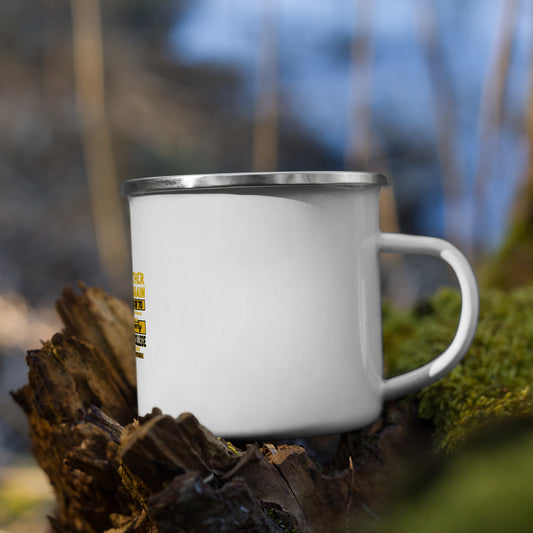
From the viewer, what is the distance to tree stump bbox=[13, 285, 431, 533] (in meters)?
0.51

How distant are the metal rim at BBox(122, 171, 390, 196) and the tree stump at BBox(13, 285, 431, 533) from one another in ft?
0.85

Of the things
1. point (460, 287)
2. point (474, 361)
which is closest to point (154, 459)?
point (460, 287)

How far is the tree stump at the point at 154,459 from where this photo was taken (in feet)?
1.67

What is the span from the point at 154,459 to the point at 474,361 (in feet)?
1.91

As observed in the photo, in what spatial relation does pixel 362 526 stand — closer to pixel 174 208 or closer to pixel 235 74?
pixel 174 208

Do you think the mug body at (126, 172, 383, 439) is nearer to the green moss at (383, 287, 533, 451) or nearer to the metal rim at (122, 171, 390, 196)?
the metal rim at (122, 171, 390, 196)

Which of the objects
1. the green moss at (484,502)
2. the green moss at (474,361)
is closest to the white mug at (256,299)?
the green moss at (474,361)

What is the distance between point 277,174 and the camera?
640 millimetres

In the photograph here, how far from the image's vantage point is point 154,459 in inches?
20.0

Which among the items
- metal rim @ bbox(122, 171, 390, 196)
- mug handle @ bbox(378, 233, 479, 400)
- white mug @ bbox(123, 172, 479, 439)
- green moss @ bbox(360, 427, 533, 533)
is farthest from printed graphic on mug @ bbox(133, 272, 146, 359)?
green moss @ bbox(360, 427, 533, 533)

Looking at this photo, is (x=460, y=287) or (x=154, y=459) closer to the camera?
(x=154, y=459)

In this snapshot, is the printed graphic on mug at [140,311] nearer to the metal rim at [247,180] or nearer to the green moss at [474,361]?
the metal rim at [247,180]

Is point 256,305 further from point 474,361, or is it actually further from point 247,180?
point 474,361

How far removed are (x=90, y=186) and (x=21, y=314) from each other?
5.11 feet
